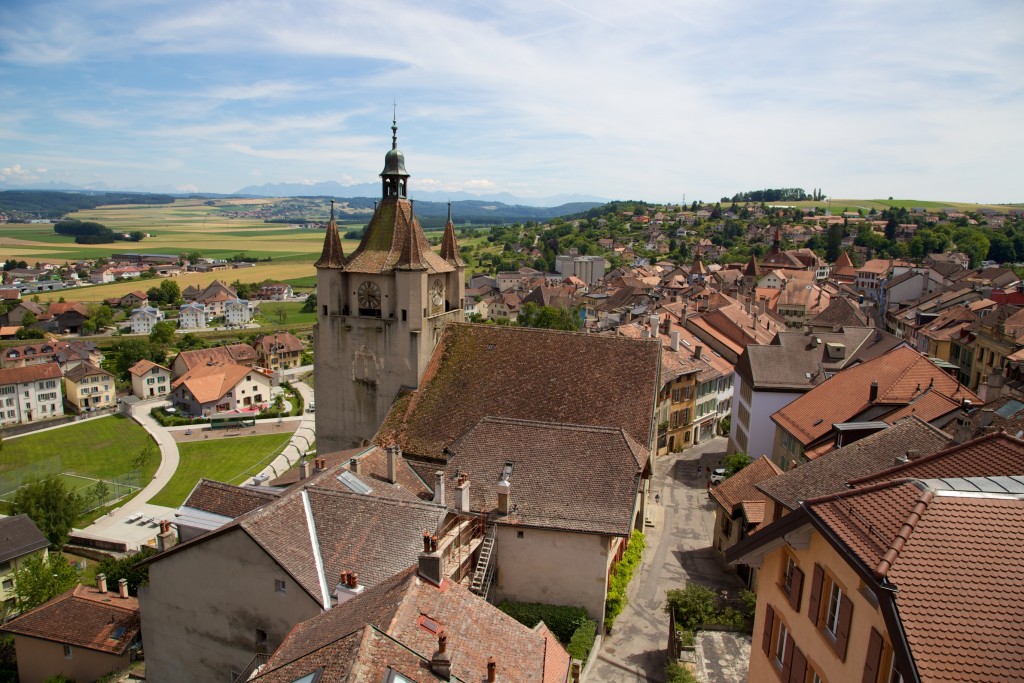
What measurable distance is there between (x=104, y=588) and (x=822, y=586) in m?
41.2

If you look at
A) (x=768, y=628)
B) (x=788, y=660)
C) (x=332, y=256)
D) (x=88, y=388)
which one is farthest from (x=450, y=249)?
(x=88, y=388)

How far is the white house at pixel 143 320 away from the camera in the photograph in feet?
524

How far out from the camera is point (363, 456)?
3123 cm

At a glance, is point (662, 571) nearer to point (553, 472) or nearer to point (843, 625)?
point (553, 472)

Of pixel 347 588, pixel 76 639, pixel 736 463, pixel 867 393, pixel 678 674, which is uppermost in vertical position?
pixel 867 393

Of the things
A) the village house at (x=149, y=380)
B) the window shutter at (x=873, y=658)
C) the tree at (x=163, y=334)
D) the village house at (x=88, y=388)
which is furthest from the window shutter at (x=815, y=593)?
the tree at (x=163, y=334)

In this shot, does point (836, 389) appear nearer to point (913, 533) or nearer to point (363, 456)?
point (363, 456)

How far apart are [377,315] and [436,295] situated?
11.8 feet

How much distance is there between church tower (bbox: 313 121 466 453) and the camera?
39.3 meters

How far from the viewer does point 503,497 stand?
28734 millimetres

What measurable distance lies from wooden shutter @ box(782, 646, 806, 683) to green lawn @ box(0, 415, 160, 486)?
73934 millimetres

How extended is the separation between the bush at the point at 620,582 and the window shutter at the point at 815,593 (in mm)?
17013

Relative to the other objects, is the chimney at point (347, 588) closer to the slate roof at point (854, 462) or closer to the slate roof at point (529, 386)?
the slate roof at point (854, 462)

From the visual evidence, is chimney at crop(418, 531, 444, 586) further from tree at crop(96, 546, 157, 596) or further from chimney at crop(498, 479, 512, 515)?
tree at crop(96, 546, 157, 596)
